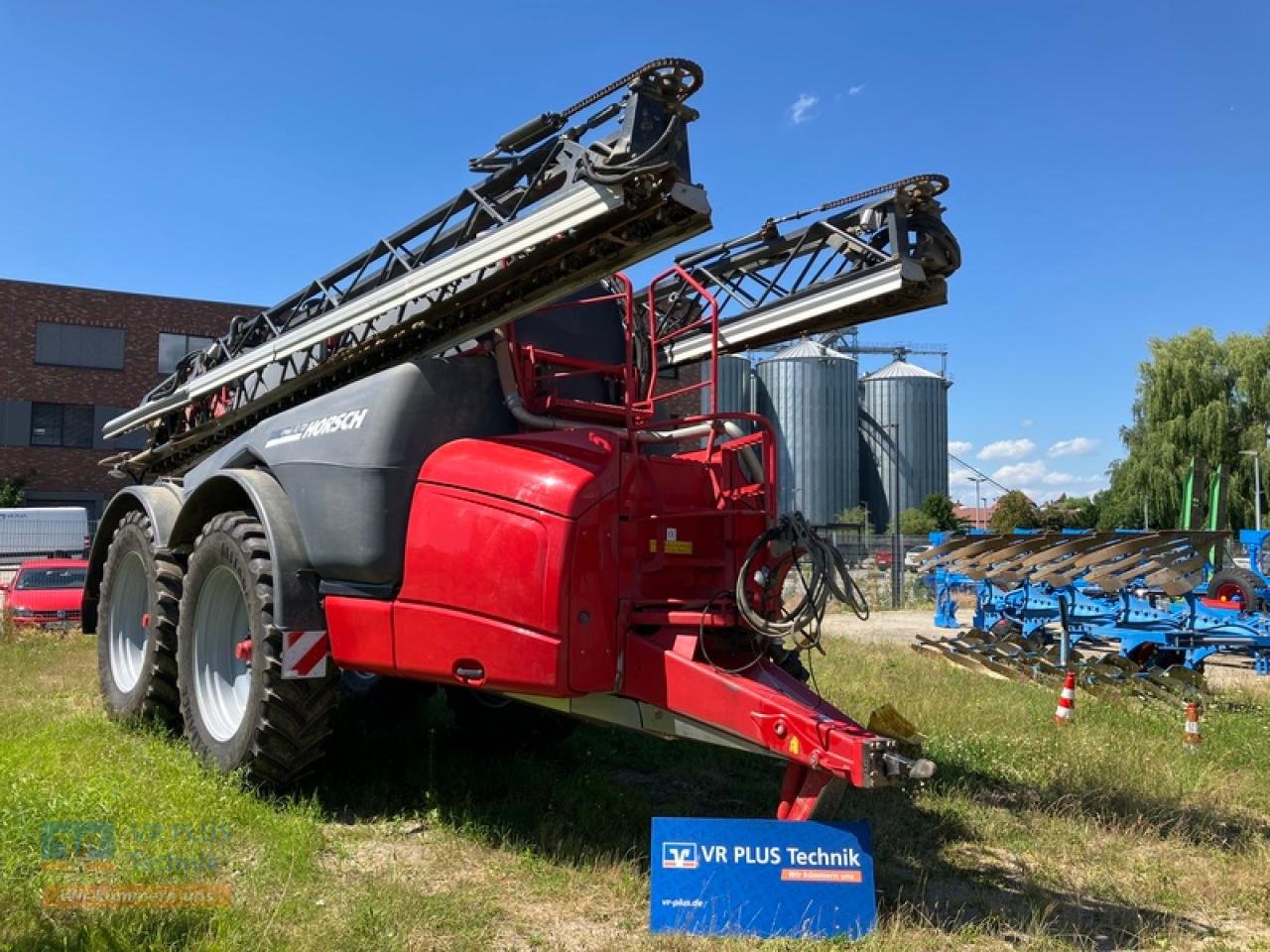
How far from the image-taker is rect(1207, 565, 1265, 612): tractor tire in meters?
12.4

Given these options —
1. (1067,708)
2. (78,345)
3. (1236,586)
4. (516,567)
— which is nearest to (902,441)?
(78,345)

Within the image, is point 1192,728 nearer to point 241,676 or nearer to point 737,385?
point 241,676

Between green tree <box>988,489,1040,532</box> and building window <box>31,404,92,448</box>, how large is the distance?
3452 cm

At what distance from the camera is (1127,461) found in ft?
120

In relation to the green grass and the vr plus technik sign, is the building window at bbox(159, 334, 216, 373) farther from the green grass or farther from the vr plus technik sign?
the vr plus technik sign

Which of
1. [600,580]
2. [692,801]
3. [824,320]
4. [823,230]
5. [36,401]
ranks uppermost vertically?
[36,401]

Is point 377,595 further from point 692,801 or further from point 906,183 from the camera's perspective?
point 906,183

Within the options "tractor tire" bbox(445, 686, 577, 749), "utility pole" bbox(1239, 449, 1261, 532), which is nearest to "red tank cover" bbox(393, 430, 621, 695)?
"tractor tire" bbox(445, 686, 577, 749)

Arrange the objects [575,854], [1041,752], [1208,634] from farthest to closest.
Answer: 1. [1208,634]
2. [1041,752]
3. [575,854]

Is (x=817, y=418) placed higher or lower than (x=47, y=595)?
higher

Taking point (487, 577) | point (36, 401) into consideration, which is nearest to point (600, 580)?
point (487, 577)

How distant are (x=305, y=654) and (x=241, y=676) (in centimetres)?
112

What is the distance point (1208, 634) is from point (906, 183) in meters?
7.80

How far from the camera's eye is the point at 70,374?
31.0 metres
